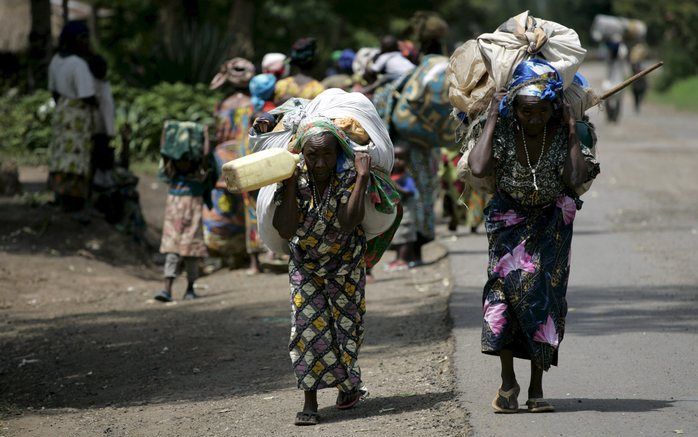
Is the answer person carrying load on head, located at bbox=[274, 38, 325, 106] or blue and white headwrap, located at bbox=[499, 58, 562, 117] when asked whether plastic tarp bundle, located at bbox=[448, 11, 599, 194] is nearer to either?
blue and white headwrap, located at bbox=[499, 58, 562, 117]

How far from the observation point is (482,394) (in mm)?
6352

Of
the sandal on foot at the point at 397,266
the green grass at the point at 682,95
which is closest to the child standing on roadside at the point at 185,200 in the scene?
the sandal on foot at the point at 397,266

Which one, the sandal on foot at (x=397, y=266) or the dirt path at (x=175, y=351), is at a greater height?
the sandal on foot at (x=397, y=266)

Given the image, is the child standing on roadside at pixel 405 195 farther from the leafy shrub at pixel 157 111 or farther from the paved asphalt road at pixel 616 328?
the leafy shrub at pixel 157 111

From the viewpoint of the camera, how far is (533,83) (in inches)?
225

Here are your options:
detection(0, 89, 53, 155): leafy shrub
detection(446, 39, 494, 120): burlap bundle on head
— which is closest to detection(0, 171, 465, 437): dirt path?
detection(446, 39, 494, 120): burlap bundle on head

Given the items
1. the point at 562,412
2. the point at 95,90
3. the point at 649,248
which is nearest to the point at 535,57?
the point at 562,412

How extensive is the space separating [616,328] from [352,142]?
114 inches

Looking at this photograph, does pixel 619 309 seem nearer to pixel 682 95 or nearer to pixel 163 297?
pixel 163 297

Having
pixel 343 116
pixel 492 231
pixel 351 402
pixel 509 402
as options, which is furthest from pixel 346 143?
pixel 509 402

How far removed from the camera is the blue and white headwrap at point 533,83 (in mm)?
5684

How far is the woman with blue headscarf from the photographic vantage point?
5.77 m

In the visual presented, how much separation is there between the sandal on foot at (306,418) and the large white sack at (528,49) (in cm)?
188

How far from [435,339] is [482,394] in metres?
1.86
